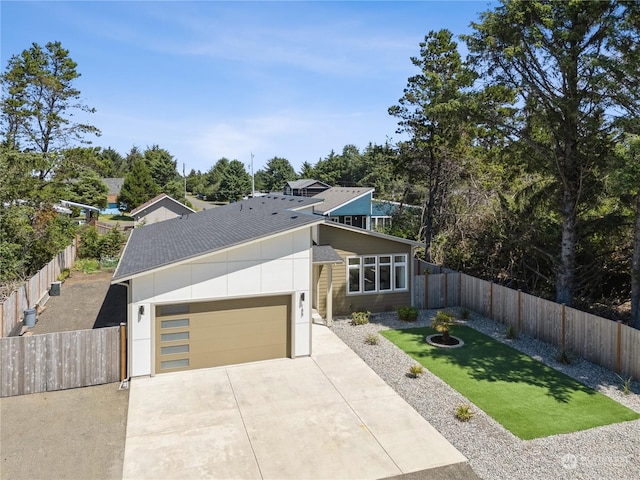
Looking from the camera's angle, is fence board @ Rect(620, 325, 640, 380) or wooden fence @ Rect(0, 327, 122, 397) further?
fence board @ Rect(620, 325, 640, 380)

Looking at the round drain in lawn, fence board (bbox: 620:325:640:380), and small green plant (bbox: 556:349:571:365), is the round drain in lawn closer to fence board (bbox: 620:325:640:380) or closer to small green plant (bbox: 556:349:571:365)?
small green plant (bbox: 556:349:571:365)

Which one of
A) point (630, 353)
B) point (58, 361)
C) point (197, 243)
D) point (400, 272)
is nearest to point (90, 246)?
point (197, 243)

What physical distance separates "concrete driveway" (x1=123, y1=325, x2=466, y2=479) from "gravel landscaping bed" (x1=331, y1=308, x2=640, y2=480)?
375mm

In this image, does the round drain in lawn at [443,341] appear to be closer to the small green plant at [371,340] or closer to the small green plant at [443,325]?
the small green plant at [443,325]

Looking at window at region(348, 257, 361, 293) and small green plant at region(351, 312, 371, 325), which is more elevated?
window at region(348, 257, 361, 293)

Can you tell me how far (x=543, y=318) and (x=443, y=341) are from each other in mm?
3206

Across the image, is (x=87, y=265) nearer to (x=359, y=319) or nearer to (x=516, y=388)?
(x=359, y=319)

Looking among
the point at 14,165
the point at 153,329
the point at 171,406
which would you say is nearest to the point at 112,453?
the point at 171,406

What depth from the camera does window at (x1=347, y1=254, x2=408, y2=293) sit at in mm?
16953

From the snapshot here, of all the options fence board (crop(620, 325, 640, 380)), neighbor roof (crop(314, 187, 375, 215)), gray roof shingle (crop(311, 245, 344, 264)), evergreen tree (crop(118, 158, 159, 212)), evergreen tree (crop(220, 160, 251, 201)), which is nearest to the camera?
fence board (crop(620, 325, 640, 380))

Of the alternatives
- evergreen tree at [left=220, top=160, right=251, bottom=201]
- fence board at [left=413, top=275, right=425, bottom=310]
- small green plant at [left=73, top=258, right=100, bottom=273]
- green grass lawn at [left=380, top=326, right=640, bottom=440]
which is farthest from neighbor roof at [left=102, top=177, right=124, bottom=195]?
green grass lawn at [left=380, top=326, right=640, bottom=440]

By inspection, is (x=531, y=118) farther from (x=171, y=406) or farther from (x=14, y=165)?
(x=14, y=165)

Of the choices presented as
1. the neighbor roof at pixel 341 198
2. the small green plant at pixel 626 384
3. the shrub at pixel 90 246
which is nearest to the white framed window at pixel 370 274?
the small green plant at pixel 626 384

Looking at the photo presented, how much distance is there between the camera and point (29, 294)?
1650 cm
